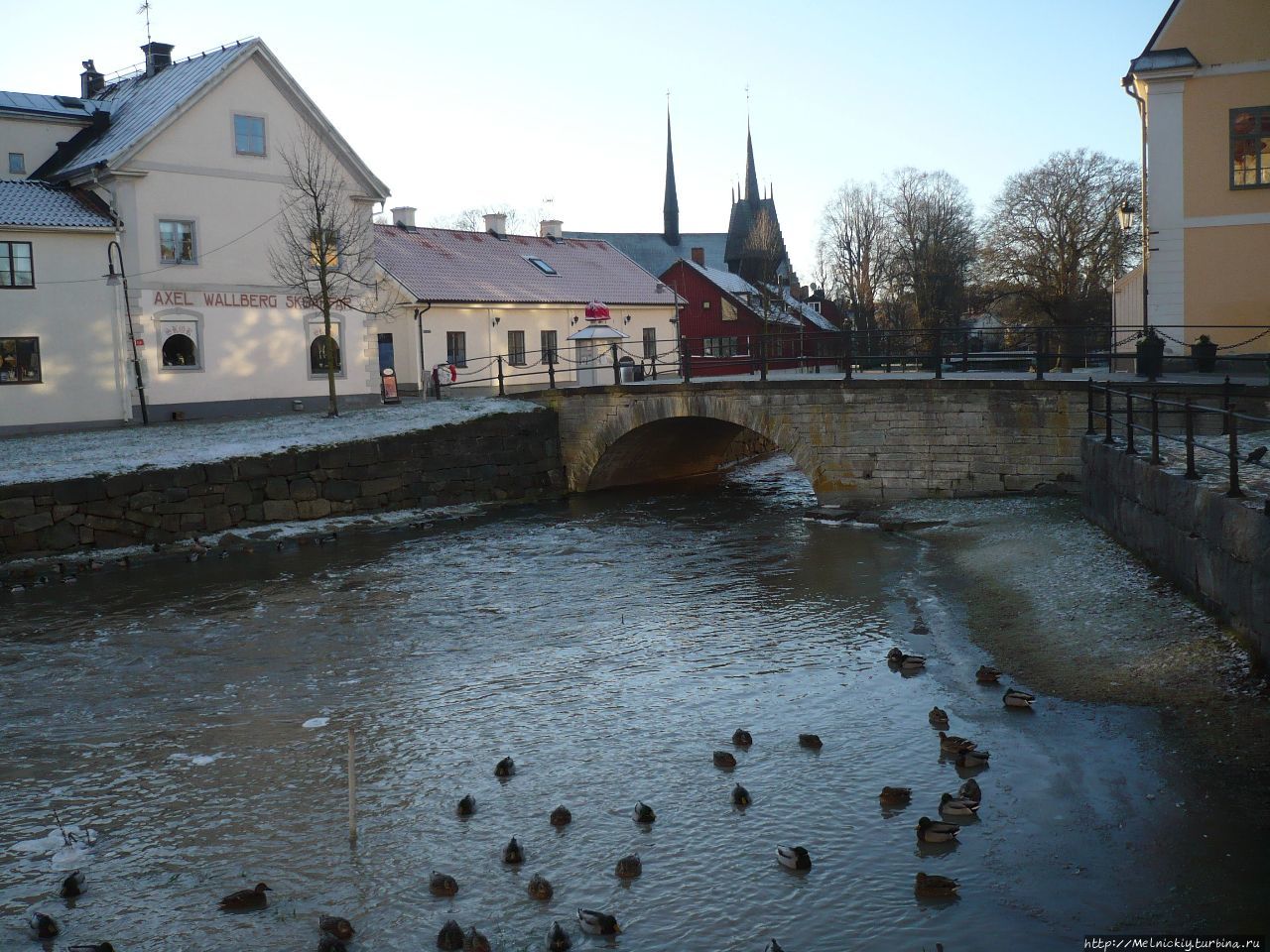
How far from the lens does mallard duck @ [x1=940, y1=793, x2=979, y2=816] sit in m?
7.52

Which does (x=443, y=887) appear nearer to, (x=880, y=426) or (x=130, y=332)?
(x=880, y=426)

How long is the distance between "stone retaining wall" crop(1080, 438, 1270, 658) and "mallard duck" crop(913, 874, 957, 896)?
13.0 ft

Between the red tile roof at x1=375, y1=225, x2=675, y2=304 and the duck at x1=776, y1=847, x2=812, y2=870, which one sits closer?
the duck at x1=776, y1=847, x2=812, y2=870

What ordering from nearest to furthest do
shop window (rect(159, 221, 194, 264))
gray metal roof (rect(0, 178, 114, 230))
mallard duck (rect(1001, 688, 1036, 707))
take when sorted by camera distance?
mallard duck (rect(1001, 688, 1036, 707)) < gray metal roof (rect(0, 178, 114, 230)) < shop window (rect(159, 221, 194, 264))

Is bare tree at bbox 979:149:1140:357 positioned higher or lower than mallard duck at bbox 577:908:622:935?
higher

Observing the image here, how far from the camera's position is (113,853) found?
7.86 metres

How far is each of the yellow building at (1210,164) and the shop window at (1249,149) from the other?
0.8 inches

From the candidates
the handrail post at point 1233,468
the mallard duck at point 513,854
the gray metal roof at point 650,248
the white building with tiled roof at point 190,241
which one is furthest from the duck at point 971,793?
the gray metal roof at point 650,248

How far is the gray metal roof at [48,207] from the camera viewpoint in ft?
92.1

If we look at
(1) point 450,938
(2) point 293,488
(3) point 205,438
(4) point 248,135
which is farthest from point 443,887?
(4) point 248,135

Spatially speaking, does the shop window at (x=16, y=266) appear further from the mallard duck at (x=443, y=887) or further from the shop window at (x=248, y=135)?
the mallard duck at (x=443, y=887)

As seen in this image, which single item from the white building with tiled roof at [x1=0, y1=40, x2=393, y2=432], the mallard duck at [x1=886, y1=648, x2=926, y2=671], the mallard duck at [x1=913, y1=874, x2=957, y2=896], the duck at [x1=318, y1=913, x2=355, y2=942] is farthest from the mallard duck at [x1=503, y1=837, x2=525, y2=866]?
the white building with tiled roof at [x1=0, y1=40, x2=393, y2=432]

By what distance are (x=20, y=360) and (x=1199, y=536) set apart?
86.6 feet

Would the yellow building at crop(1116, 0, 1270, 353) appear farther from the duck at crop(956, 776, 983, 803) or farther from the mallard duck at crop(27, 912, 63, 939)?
the mallard duck at crop(27, 912, 63, 939)
